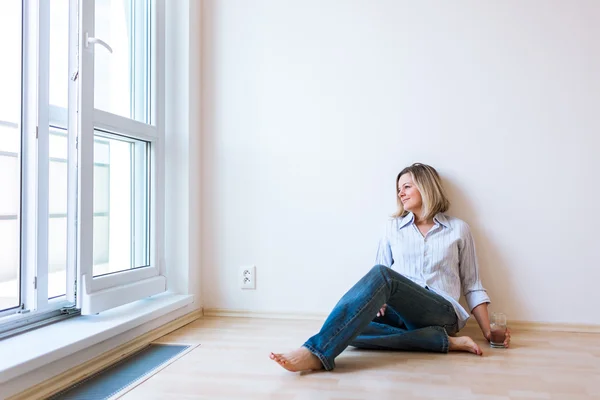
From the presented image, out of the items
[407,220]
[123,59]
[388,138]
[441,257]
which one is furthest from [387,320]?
[123,59]

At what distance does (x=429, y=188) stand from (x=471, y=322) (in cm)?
64

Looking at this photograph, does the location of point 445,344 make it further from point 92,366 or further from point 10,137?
point 10,137

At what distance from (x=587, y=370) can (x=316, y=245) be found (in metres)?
1.22

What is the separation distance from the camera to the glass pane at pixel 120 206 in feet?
7.25

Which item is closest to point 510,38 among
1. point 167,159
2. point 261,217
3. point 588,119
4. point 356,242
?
point 588,119

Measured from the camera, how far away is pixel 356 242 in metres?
2.58

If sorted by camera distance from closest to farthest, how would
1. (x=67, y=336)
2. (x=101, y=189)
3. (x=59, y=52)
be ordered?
(x=67, y=336)
(x=59, y=52)
(x=101, y=189)

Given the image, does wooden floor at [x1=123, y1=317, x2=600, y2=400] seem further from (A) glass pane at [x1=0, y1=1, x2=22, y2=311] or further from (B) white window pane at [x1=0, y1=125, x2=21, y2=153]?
(B) white window pane at [x1=0, y1=125, x2=21, y2=153]

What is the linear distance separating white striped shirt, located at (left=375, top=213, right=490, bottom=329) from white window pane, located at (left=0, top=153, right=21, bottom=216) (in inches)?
57.5

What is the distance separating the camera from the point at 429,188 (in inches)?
A: 93.0

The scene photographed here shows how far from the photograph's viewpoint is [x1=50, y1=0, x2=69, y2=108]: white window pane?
194 cm

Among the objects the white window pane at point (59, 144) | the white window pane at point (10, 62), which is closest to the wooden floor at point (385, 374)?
the white window pane at point (59, 144)

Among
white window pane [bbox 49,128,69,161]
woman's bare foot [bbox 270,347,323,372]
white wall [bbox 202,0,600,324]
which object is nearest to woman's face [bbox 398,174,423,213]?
white wall [bbox 202,0,600,324]

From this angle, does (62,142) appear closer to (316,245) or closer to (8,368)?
(8,368)
